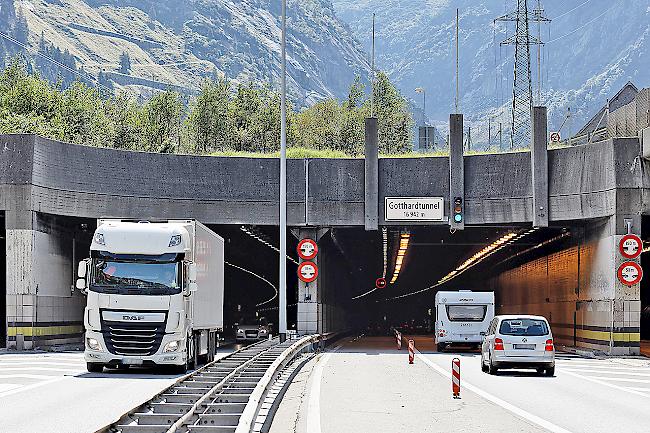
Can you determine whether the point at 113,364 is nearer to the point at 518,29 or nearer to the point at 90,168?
the point at 90,168

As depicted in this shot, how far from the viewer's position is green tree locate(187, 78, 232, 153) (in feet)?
395

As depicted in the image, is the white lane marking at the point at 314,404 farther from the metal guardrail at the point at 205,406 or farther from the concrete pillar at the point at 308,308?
the concrete pillar at the point at 308,308

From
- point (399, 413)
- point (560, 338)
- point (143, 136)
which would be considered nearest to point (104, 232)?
point (399, 413)

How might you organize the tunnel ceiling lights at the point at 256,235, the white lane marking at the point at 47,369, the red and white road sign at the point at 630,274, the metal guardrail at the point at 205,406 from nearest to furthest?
the metal guardrail at the point at 205,406 < the white lane marking at the point at 47,369 < the red and white road sign at the point at 630,274 < the tunnel ceiling lights at the point at 256,235

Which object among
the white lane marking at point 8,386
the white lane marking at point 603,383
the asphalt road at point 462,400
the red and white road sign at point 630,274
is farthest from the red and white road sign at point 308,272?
the white lane marking at point 8,386

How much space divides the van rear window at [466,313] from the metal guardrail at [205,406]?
25326 millimetres

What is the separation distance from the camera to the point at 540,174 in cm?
4519

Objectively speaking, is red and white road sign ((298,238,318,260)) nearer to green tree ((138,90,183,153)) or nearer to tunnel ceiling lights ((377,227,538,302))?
tunnel ceiling lights ((377,227,538,302))

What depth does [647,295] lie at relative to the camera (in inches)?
2458

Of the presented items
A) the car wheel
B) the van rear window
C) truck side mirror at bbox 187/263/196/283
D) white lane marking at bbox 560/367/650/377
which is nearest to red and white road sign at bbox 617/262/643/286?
white lane marking at bbox 560/367/650/377

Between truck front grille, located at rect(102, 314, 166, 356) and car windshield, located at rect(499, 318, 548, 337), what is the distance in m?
9.85

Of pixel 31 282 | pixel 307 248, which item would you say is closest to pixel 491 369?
pixel 307 248

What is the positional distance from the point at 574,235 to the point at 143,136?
8247 cm

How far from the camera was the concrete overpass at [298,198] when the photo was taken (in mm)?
42344
